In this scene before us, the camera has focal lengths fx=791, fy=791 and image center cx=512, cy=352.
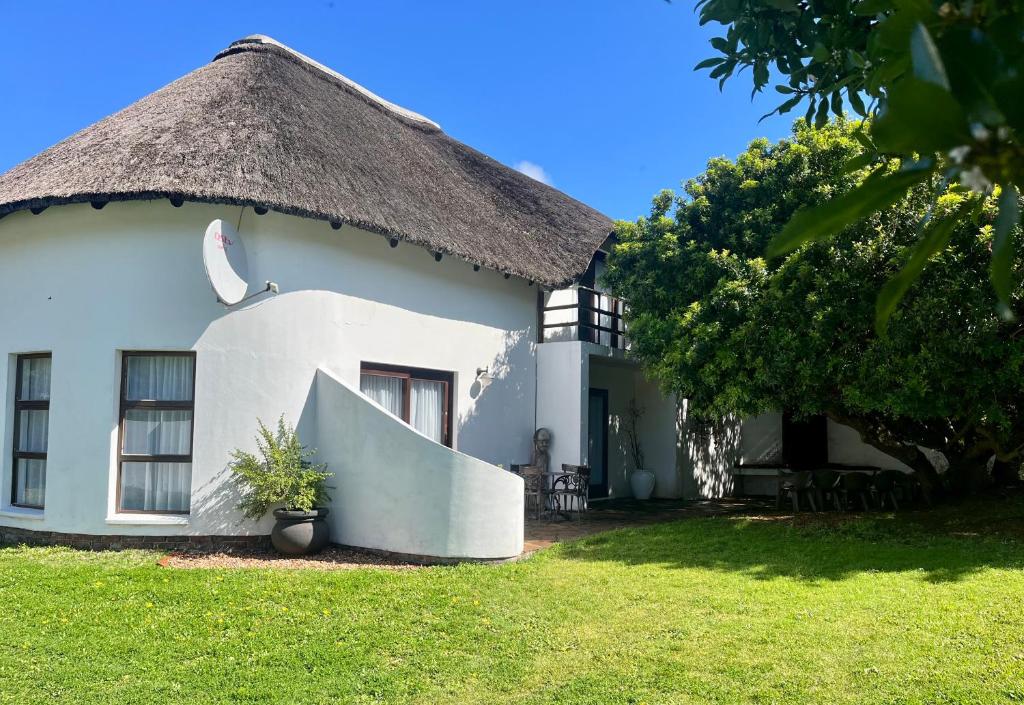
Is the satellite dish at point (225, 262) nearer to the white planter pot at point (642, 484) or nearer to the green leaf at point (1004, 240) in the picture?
the white planter pot at point (642, 484)

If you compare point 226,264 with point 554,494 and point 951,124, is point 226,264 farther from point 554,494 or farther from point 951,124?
point 951,124

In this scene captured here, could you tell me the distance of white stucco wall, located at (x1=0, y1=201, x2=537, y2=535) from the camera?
918 cm

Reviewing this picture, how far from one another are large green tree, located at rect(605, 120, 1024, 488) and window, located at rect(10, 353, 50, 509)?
8111mm

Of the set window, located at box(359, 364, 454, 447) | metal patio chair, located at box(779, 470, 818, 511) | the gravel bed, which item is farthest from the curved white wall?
metal patio chair, located at box(779, 470, 818, 511)

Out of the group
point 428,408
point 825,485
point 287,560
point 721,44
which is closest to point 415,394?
point 428,408

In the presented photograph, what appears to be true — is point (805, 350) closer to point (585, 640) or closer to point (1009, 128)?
point (585, 640)

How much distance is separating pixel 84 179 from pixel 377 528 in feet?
17.0

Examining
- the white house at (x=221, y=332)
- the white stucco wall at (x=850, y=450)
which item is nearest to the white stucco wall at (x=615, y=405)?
the white house at (x=221, y=332)

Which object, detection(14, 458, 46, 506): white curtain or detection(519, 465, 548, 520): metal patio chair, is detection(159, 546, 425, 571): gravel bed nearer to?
detection(14, 458, 46, 506): white curtain

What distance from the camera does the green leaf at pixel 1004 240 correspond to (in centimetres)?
91

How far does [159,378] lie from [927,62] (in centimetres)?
980

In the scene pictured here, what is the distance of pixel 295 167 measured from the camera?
9578mm

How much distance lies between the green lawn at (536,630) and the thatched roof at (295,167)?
415 centimetres

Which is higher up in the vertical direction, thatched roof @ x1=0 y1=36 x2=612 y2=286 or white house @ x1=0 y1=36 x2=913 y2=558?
thatched roof @ x1=0 y1=36 x2=612 y2=286
